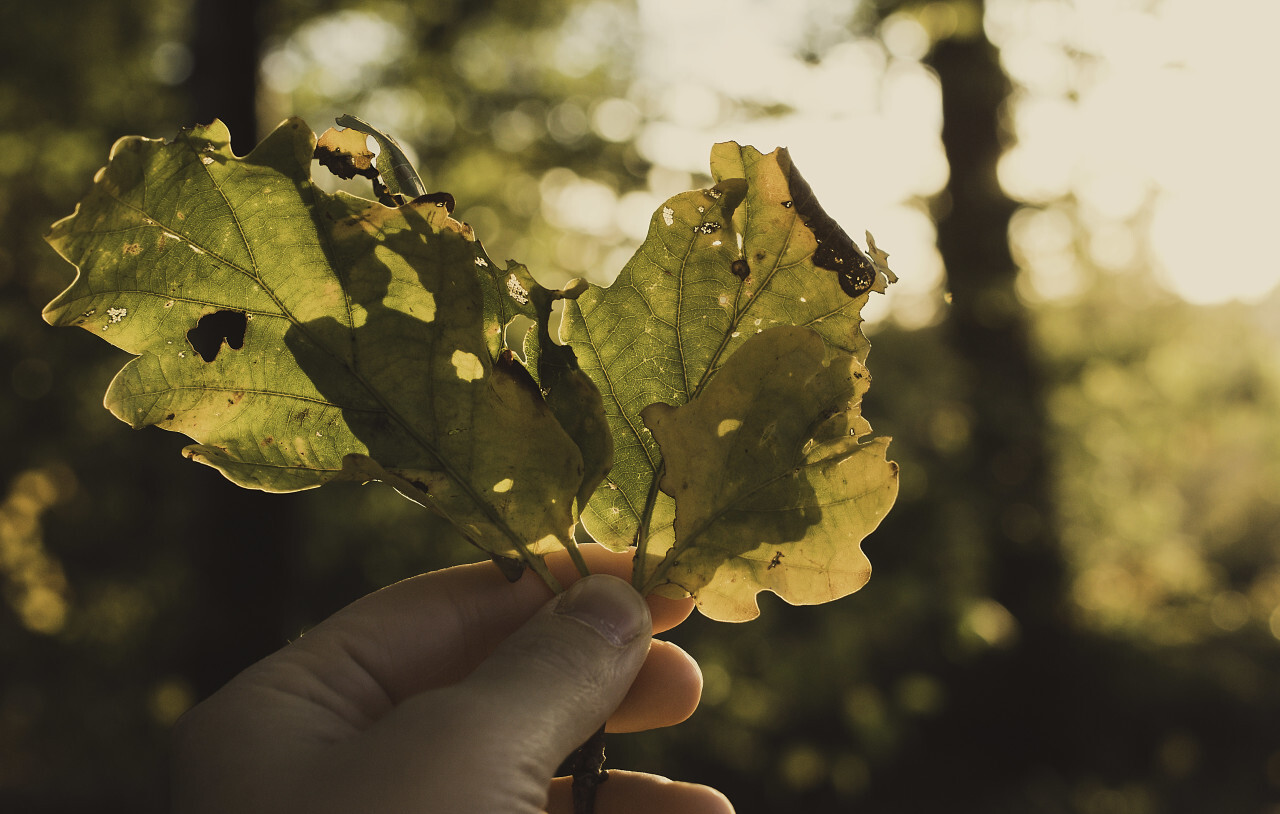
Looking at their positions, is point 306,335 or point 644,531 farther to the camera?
point 644,531

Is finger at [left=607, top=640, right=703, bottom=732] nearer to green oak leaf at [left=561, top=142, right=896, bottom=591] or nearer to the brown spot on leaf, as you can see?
green oak leaf at [left=561, top=142, right=896, bottom=591]

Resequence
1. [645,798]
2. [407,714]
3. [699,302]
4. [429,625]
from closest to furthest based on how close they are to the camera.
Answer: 1. [407,714]
2. [699,302]
3. [429,625]
4. [645,798]

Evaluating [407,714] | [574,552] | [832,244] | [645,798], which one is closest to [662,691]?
[645,798]

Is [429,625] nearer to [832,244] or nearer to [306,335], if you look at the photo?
[306,335]

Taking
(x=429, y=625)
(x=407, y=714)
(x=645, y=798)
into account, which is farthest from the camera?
(x=645, y=798)

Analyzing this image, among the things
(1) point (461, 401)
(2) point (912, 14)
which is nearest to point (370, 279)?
(1) point (461, 401)

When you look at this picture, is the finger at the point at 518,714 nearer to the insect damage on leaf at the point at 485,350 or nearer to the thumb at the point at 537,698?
the thumb at the point at 537,698

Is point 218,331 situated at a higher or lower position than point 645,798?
higher
